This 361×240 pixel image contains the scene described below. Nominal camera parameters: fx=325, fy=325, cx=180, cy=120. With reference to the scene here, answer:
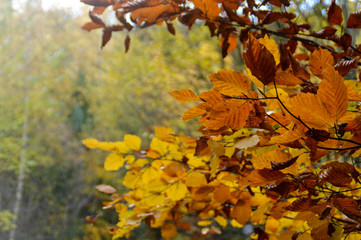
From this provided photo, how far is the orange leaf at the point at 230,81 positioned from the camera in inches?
16.6

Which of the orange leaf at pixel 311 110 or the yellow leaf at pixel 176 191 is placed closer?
the orange leaf at pixel 311 110

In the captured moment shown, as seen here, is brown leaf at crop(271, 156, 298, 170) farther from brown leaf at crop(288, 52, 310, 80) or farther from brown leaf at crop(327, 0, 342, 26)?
brown leaf at crop(327, 0, 342, 26)

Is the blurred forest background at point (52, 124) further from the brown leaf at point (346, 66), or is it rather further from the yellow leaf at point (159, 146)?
the brown leaf at point (346, 66)

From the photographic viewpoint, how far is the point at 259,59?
0.40 metres

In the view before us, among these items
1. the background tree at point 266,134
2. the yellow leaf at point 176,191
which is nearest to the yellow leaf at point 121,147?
the background tree at point 266,134

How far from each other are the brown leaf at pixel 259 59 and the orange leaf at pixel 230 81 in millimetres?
22

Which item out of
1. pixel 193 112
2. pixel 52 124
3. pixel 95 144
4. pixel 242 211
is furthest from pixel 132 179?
pixel 52 124

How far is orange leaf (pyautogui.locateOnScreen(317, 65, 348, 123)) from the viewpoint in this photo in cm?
37

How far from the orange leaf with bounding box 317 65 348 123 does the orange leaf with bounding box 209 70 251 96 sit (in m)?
0.09

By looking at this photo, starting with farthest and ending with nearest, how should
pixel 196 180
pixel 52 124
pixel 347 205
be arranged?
pixel 52 124 → pixel 196 180 → pixel 347 205

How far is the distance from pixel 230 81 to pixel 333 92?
12 centimetres

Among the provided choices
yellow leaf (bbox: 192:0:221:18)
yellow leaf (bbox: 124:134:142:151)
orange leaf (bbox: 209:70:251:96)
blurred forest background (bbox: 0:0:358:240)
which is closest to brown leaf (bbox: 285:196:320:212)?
orange leaf (bbox: 209:70:251:96)

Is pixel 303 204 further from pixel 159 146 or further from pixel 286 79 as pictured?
pixel 159 146

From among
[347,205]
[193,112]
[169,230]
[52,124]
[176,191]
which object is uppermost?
[193,112]
